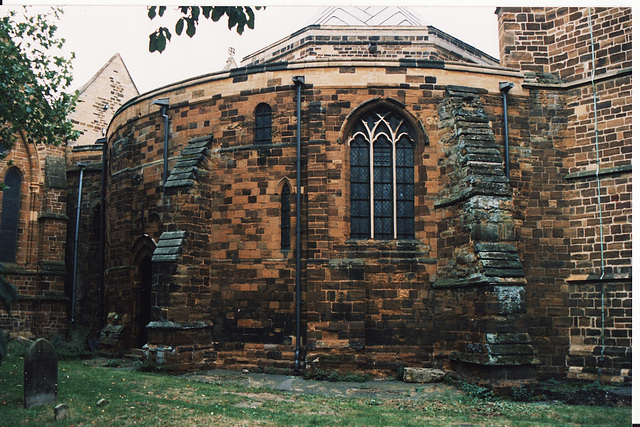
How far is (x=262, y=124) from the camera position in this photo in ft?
47.1

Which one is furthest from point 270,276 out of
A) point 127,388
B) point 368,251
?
point 127,388

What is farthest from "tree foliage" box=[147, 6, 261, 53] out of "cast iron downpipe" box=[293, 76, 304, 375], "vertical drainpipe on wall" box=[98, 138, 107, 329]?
"vertical drainpipe on wall" box=[98, 138, 107, 329]

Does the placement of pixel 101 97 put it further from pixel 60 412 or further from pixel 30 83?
pixel 60 412

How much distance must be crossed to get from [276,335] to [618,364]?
7.59m

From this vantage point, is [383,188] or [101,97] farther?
[101,97]

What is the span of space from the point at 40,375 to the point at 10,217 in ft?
42.7

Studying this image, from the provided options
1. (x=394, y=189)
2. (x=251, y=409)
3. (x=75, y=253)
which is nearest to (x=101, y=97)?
(x=75, y=253)

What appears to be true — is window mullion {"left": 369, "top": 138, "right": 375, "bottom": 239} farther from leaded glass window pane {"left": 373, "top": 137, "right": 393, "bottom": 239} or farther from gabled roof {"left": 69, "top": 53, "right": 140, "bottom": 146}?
gabled roof {"left": 69, "top": 53, "right": 140, "bottom": 146}

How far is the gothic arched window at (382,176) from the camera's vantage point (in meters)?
13.6

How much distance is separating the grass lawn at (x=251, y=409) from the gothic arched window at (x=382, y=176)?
4.07 metres

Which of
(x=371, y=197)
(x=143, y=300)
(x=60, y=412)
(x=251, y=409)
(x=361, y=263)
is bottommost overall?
(x=251, y=409)

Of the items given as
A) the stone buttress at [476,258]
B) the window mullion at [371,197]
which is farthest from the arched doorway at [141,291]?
the stone buttress at [476,258]

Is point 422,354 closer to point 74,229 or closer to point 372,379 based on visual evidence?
point 372,379

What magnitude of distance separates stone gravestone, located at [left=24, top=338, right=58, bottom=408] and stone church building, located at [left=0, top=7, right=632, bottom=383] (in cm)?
398
